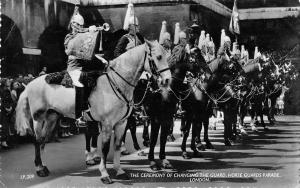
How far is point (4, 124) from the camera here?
11242mm

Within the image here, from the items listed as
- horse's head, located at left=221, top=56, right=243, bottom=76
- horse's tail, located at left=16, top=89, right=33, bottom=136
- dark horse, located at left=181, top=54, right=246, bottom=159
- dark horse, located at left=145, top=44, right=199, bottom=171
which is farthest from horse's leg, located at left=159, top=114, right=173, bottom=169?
horse's head, located at left=221, top=56, right=243, bottom=76

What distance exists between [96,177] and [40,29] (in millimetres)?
8635

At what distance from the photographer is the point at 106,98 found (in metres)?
7.56

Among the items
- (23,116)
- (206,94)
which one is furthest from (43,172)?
(206,94)

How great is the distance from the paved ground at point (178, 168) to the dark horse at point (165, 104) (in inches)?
17.4

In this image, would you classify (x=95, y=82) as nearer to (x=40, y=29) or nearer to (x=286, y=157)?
(x=286, y=157)

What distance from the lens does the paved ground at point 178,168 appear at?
755cm

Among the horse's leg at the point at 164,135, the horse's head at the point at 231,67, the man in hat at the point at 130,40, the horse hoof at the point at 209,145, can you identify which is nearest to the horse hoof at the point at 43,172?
the horse's leg at the point at 164,135

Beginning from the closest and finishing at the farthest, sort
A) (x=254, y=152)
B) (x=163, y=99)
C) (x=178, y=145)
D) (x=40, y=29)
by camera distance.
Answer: (x=163, y=99)
(x=254, y=152)
(x=178, y=145)
(x=40, y=29)

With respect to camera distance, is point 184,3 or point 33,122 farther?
point 184,3

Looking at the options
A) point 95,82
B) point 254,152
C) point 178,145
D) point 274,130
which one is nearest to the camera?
Result: point 95,82

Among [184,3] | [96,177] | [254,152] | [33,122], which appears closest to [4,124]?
[33,122]

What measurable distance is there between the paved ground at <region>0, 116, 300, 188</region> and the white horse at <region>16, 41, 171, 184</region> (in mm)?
436

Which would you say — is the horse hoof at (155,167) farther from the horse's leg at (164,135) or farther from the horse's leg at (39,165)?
the horse's leg at (39,165)
